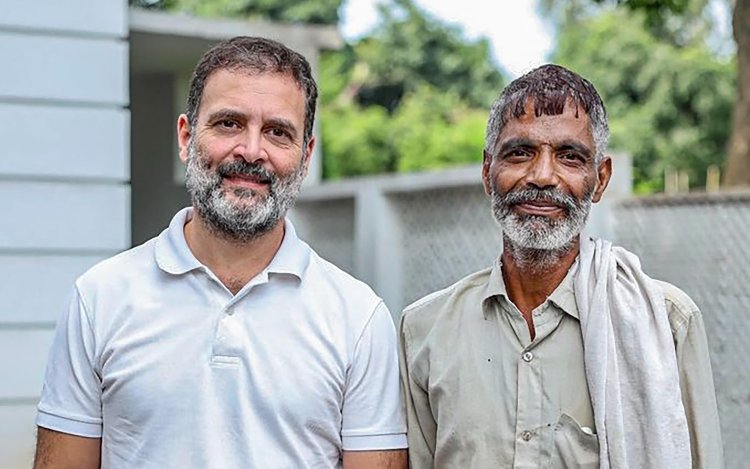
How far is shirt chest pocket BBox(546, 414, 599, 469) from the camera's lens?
2.97 meters

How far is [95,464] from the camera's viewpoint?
3.02m

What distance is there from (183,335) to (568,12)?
110 ft

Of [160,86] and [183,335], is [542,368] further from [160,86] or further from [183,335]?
[160,86]

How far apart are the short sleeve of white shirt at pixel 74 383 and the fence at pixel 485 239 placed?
3061mm

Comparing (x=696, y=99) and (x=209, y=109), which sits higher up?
(x=696, y=99)

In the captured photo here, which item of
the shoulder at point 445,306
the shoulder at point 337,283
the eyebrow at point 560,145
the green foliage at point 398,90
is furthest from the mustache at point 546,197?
the green foliage at point 398,90

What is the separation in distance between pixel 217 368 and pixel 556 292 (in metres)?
0.87

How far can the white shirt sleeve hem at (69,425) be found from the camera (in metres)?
2.97

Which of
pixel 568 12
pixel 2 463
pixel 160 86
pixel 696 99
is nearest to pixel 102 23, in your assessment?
pixel 2 463

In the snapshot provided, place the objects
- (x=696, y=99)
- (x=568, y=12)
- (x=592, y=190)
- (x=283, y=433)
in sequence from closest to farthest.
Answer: (x=283, y=433), (x=592, y=190), (x=696, y=99), (x=568, y=12)

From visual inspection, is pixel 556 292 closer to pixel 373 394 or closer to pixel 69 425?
pixel 373 394

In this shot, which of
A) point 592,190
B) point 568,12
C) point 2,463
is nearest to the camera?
point 592,190

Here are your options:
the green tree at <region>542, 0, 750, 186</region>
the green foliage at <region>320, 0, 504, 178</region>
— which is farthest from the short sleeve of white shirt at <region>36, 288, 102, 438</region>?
the green foliage at <region>320, 0, 504, 178</region>

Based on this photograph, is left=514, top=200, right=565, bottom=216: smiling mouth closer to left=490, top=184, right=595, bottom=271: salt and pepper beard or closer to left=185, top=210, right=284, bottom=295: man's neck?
left=490, top=184, right=595, bottom=271: salt and pepper beard
